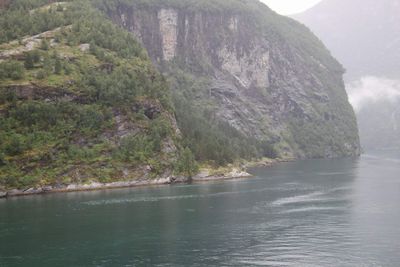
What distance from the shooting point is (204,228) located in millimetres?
108875

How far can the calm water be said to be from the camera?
84.2m

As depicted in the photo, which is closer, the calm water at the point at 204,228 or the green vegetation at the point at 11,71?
the calm water at the point at 204,228

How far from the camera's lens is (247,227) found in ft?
360

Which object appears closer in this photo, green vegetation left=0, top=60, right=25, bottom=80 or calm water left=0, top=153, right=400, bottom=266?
calm water left=0, top=153, right=400, bottom=266

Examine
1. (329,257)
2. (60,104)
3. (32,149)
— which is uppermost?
(60,104)

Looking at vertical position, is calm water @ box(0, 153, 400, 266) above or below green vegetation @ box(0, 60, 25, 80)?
below

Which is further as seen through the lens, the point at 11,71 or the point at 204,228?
the point at 11,71

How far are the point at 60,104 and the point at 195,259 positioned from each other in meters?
129

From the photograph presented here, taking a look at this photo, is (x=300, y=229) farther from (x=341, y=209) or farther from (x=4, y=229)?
(x=4, y=229)

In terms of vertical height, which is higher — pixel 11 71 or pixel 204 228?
pixel 11 71

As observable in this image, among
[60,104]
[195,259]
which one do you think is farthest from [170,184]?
[195,259]

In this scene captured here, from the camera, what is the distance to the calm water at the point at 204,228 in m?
84.2

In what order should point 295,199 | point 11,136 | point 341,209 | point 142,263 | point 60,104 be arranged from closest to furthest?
point 142,263 → point 341,209 → point 295,199 → point 11,136 → point 60,104

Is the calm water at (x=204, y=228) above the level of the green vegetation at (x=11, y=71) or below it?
below
